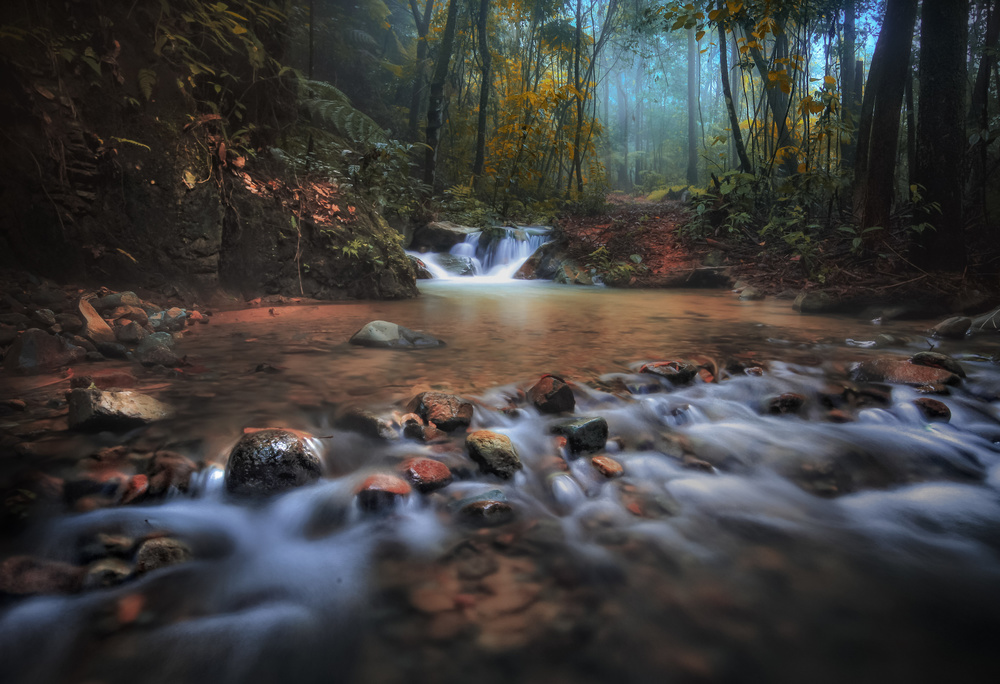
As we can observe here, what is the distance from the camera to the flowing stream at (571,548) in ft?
4.71

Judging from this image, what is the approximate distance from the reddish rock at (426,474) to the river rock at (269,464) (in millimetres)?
406

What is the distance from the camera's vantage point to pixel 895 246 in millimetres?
6844

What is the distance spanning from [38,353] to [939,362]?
587 cm

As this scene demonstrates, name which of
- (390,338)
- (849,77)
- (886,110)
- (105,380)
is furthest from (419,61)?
(105,380)

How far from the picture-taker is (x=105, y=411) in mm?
2297

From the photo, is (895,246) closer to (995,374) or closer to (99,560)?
(995,374)

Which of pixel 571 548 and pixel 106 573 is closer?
pixel 106 573

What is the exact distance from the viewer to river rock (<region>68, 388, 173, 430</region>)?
2.28 metres

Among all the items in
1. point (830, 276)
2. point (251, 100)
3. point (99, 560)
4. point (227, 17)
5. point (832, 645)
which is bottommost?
point (832, 645)

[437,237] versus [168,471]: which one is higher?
[437,237]

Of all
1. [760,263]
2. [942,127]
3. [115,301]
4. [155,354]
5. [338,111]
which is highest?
[338,111]

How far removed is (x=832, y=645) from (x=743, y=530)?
2.06 feet

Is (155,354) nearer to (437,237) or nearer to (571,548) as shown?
(571,548)

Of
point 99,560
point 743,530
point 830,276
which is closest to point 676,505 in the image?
point 743,530
